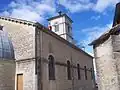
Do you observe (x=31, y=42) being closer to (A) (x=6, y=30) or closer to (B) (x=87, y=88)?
(A) (x=6, y=30)

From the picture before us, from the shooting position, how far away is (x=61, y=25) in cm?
3291

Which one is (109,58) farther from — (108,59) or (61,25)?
(61,25)

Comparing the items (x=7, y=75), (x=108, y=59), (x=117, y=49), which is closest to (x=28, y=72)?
(x=7, y=75)

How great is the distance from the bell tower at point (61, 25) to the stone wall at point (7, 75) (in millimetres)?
17510

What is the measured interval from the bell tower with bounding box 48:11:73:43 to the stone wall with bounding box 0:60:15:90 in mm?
17510

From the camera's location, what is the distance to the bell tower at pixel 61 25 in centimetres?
3268

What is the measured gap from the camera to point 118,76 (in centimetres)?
878

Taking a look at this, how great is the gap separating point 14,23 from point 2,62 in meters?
4.02

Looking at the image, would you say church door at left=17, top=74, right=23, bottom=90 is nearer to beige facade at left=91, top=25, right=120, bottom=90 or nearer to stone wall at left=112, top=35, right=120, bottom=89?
beige facade at left=91, top=25, right=120, bottom=90

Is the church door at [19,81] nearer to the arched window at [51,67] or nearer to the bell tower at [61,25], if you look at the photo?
the arched window at [51,67]

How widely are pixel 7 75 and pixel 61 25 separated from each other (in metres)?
19.2

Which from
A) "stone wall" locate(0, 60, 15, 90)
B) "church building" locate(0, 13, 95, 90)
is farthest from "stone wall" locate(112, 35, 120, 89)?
"stone wall" locate(0, 60, 15, 90)

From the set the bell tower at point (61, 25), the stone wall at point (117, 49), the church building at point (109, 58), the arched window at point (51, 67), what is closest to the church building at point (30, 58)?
the arched window at point (51, 67)

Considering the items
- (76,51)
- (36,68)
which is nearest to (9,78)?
(36,68)
